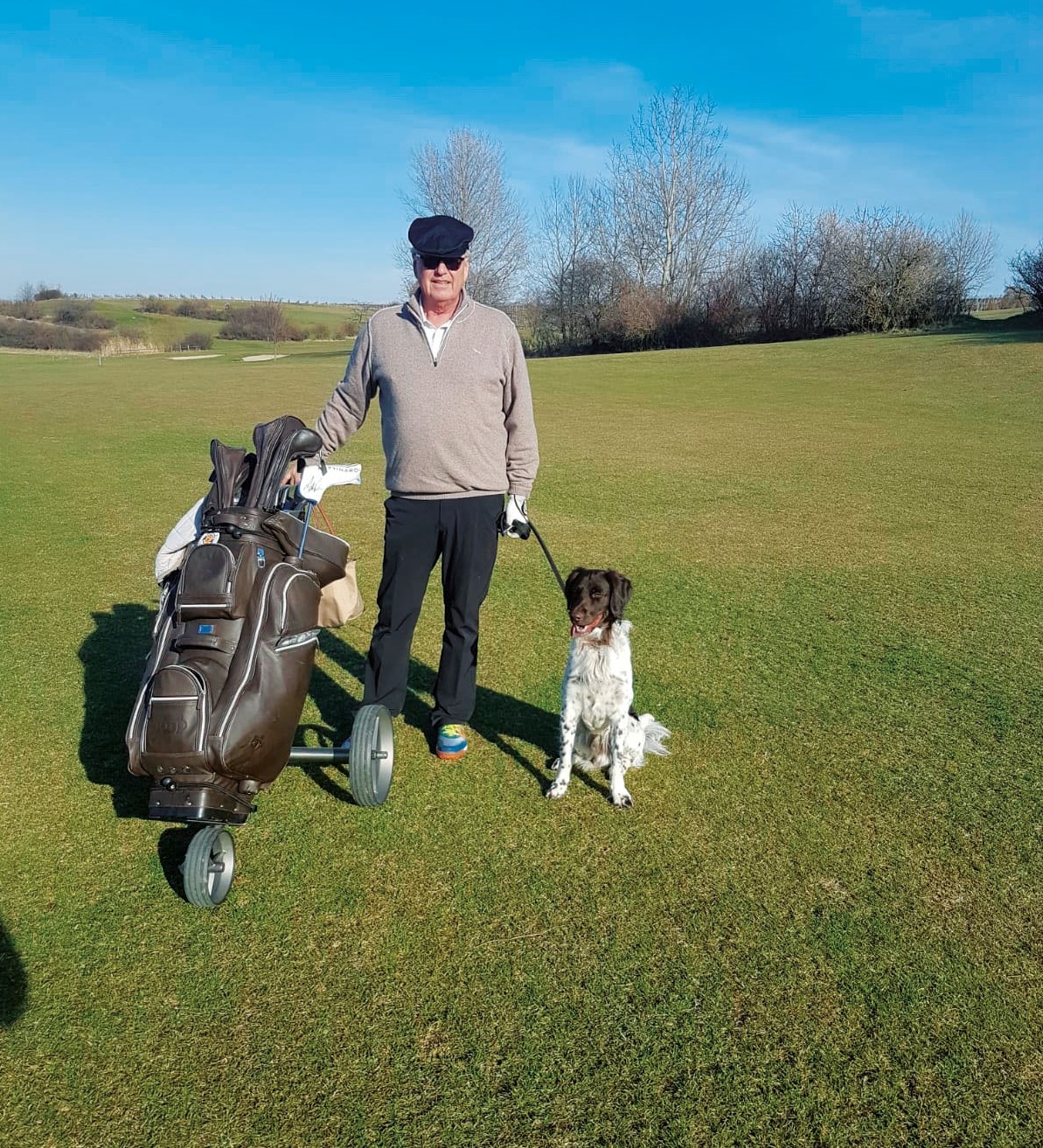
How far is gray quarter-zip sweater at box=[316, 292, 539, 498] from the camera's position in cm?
379

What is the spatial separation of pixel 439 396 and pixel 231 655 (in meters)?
1.49

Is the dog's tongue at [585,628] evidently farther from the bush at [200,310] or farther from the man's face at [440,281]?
the bush at [200,310]

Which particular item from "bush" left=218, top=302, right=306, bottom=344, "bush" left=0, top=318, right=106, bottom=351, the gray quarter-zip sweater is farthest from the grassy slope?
the gray quarter-zip sweater

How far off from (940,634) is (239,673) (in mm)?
4769

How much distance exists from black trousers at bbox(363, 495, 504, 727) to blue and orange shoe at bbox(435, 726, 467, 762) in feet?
0.18

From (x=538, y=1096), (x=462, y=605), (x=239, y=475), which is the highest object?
(x=239, y=475)

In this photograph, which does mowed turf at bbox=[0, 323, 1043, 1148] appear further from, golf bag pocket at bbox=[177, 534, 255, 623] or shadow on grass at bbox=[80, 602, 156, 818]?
golf bag pocket at bbox=[177, 534, 255, 623]

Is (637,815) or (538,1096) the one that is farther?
(637,815)

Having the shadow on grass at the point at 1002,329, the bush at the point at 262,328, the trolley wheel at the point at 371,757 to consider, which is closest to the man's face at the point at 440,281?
the trolley wheel at the point at 371,757

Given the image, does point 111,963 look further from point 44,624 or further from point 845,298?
point 845,298

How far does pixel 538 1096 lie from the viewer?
234 cm

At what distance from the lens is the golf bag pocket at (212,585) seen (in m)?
3.01

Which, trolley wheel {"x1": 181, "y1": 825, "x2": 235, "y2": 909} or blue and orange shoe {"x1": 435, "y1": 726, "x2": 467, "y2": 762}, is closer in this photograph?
trolley wheel {"x1": 181, "y1": 825, "x2": 235, "y2": 909}

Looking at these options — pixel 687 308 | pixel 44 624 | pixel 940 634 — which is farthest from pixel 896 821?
pixel 687 308
